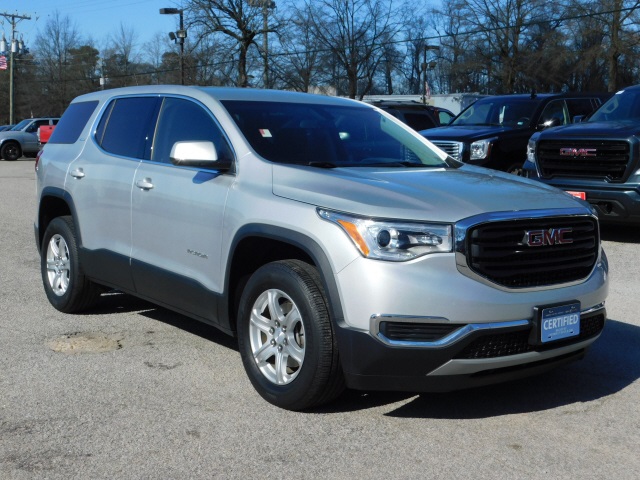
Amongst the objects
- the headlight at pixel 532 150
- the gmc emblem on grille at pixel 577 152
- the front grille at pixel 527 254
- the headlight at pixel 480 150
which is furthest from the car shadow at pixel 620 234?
the front grille at pixel 527 254

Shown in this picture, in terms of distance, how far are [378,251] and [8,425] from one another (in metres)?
2.09

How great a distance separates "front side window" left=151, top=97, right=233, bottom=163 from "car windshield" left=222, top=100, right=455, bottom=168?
165 mm

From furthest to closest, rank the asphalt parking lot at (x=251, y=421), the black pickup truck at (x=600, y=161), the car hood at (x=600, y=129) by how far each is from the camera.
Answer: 1. the car hood at (x=600, y=129)
2. the black pickup truck at (x=600, y=161)
3. the asphalt parking lot at (x=251, y=421)

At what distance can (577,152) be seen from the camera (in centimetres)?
1047

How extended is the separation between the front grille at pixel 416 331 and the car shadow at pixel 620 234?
24.4 feet

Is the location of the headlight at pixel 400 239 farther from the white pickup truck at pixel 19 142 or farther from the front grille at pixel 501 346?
the white pickup truck at pixel 19 142

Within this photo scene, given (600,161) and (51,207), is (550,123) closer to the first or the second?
(600,161)

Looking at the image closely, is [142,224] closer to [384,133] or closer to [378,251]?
[384,133]

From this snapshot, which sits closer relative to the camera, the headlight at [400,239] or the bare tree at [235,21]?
the headlight at [400,239]

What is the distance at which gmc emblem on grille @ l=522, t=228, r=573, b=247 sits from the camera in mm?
4250

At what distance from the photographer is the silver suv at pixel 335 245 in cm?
402

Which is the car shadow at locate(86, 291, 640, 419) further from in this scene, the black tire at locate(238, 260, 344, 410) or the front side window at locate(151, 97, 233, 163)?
the front side window at locate(151, 97, 233, 163)

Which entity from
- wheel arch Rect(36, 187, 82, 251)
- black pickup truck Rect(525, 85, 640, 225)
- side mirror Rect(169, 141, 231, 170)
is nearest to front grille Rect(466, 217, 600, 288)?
side mirror Rect(169, 141, 231, 170)

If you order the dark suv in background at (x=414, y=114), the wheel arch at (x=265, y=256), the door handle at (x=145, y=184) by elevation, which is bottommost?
the wheel arch at (x=265, y=256)
